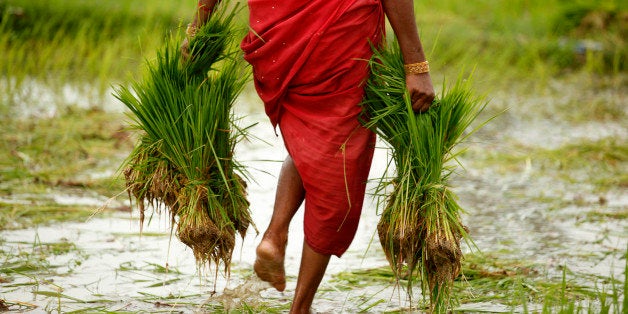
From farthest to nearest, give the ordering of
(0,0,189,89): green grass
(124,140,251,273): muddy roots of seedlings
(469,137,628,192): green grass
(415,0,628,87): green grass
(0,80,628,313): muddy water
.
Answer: (415,0,628,87): green grass < (0,0,189,89): green grass < (469,137,628,192): green grass < (0,80,628,313): muddy water < (124,140,251,273): muddy roots of seedlings

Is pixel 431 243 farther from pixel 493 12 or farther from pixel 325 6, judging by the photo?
pixel 493 12

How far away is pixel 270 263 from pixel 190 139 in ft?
1.36

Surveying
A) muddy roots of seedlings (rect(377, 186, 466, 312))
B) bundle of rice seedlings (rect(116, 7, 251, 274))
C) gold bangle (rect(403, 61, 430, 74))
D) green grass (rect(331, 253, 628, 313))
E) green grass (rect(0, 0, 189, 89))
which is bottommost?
green grass (rect(331, 253, 628, 313))

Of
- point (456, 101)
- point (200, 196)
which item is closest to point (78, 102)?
point (200, 196)

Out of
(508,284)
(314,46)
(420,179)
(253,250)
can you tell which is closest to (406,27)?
(314,46)

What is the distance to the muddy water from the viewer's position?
2646mm

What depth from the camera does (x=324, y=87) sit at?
2373mm

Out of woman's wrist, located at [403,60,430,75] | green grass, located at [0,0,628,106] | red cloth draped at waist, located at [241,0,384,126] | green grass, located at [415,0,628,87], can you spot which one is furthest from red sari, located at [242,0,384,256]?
green grass, located at [415,0,628,87]

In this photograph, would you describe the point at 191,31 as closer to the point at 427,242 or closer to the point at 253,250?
the point at 427,242

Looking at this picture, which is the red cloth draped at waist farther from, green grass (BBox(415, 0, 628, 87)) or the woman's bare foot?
green grass (BBox(415, 0, 628, 87))

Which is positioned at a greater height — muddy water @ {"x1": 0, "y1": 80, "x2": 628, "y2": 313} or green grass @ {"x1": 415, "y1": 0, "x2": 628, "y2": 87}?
green grass @ {"x1": 415, "y1": 0, "x2": 628, "y2": 87}

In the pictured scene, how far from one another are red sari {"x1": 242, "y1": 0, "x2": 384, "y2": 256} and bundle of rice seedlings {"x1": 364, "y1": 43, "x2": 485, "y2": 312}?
0.22ft

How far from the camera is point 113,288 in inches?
109

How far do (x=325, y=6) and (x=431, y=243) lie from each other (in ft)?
2.23
